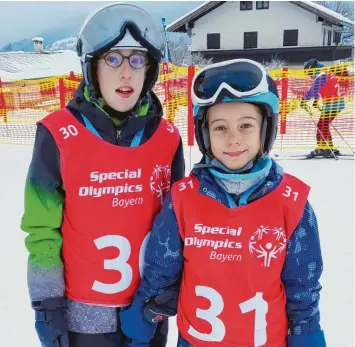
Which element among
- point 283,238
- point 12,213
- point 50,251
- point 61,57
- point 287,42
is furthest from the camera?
point 61,57

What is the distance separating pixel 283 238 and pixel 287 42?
115 ft

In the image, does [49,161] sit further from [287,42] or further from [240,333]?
[287,42]

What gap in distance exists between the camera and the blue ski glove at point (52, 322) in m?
1.77

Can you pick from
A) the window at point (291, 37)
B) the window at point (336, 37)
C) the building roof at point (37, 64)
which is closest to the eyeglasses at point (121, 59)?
the window at point (291, 37)

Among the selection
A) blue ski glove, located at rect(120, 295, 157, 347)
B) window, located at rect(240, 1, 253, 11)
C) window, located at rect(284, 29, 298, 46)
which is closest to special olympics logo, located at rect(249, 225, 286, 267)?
blue ski glove, located at rect(120, 295, 157, 347)

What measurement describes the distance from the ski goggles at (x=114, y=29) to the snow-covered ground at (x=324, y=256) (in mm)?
2160

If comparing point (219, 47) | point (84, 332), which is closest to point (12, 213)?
point (84, 332)

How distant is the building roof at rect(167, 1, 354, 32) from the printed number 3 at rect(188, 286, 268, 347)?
33201 mm

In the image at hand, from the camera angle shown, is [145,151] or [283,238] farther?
[145,151]

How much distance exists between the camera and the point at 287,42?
3366cm

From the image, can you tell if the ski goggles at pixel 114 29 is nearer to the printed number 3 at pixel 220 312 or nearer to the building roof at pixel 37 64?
the printed number 3 at pixel 220 312

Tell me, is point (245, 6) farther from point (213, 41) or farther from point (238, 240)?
point (238, 240)

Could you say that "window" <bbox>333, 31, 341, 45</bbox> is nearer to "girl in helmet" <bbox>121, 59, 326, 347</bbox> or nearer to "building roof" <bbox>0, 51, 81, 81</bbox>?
"building roof" <bbox>0, 51, 81, 81</bbox>

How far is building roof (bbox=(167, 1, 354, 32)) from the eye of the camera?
1221 inches
